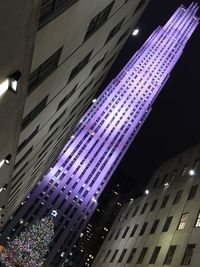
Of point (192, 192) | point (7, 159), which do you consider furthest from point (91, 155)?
point (7, 159)

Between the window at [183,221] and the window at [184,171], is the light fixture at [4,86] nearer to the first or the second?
the window at [183,221]

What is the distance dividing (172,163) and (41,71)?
32431 millimetres

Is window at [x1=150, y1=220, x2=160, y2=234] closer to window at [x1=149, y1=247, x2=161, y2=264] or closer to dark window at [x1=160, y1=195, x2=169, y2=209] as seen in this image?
dark window at [x1=160, y1=195, x2=169, y2=209]

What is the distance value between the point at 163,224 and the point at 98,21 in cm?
2193

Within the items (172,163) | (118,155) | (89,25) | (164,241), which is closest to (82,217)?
(118,155)

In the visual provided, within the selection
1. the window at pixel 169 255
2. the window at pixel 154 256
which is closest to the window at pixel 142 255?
the window at pixel 154 256

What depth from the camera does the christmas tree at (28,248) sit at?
57.8 metres

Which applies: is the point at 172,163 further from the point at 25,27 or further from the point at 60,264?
the point at 60,264

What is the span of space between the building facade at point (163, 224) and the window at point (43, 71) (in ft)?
54.4

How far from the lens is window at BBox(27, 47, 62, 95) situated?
1156 cm

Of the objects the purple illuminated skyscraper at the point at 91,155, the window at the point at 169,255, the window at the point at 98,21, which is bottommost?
the window at the point at 98,21

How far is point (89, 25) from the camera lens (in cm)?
1367

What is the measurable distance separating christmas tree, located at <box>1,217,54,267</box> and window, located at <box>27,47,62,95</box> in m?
44.3

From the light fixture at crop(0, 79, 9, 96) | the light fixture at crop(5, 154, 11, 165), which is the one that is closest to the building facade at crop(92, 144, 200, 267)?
the light fixture at crop(5, 154, 11, 165)
